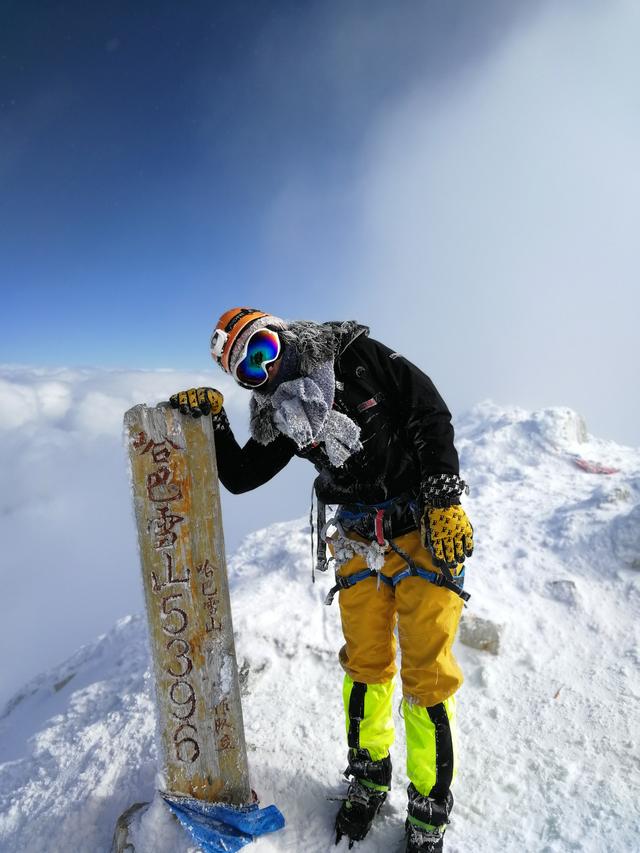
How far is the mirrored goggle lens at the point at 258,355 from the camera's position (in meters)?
2.57

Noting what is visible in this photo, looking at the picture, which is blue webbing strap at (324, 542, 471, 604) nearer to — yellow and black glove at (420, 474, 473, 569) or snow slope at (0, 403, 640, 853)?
yellow and black glove at (420, 474, 473, 569)

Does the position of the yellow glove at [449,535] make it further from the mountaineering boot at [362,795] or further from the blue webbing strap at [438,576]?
the mountaineering boot at [362,795]

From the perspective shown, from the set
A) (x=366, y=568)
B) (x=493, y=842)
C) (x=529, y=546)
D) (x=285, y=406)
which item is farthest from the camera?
(x=529, y=546)

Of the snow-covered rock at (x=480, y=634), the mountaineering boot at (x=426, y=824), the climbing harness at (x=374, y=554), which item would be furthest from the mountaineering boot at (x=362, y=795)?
the snow-covered rock at (x=480, y=634)

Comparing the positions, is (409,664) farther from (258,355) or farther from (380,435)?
(258,355)

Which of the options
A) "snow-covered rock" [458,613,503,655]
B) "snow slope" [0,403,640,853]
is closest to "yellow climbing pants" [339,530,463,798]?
"snow slope" [0,403,640,853]

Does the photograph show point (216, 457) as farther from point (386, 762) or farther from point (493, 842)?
point (493, 842)

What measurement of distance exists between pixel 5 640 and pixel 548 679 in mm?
136140

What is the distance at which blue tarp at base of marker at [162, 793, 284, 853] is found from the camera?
261 centimetres

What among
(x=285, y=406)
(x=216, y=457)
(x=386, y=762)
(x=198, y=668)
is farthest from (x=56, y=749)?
(x=285, y=406)

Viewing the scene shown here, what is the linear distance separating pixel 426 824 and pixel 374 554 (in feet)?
5.23

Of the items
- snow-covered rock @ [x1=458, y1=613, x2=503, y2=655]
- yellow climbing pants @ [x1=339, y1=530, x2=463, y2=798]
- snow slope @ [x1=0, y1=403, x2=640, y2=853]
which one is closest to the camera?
yellow climbing pants @ [x1=339, y1=530, x2=463, y2=798]

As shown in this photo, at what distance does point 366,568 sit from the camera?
2998 millimetres

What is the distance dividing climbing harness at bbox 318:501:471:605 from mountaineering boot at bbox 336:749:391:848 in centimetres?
110
